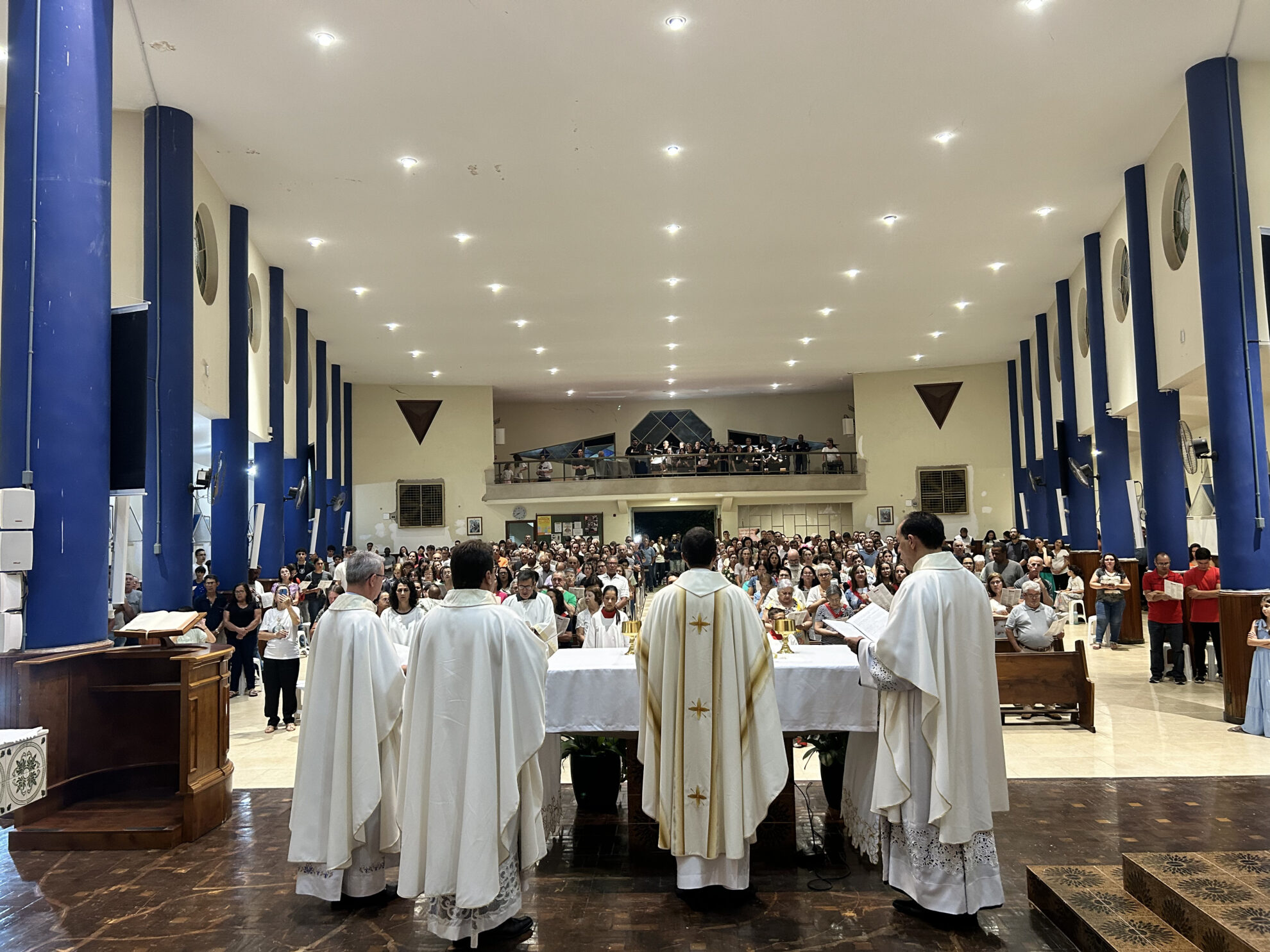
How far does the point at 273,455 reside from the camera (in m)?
15.4

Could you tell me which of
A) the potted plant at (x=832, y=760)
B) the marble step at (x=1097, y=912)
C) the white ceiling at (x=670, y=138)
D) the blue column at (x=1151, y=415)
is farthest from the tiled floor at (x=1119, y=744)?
the white ceiling at (x=670, y=138)

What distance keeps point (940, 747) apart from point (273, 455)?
13523 millimetres

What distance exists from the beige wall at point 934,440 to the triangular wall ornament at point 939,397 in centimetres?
10

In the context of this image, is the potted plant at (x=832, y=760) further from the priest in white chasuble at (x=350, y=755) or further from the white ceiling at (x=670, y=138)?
the white ceiling at (x=670, y=138)

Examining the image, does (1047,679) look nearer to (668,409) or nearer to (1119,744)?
(1119,744)

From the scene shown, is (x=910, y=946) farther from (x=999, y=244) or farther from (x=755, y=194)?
(x=999, y=244)

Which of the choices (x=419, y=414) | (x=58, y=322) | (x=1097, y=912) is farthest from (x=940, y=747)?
(x=419, y=414)

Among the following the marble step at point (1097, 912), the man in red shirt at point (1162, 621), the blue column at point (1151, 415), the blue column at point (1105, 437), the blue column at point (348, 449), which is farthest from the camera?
the blue column at point (348, 449)

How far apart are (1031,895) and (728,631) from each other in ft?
5.54

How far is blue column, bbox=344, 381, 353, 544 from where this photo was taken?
2550 cm

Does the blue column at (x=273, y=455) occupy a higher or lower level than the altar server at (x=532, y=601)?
higher

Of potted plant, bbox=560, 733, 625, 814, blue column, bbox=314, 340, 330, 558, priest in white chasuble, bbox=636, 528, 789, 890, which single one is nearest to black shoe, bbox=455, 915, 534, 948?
priest in white chasuble, bbox=636, 528, 789, 890

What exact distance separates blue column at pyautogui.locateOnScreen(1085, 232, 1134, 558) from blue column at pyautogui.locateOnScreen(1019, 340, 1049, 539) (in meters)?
6.80

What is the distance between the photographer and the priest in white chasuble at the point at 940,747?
389 cm
